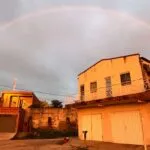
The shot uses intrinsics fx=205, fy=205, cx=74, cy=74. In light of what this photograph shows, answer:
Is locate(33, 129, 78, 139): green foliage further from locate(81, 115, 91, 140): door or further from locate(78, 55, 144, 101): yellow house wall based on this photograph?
locate(78, 55, 144, 101): yellow house wall

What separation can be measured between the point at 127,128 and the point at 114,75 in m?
7.05

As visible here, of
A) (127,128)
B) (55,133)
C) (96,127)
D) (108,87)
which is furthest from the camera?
(55,133)

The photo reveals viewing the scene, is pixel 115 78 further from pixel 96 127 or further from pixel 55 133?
pixel 55 133

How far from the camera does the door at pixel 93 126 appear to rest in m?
24.8

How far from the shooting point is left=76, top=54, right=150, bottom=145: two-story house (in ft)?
66.6

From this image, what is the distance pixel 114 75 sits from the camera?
25.7 metres

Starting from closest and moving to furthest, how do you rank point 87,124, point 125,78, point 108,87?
point 125,78
point 108,87
point 87,124

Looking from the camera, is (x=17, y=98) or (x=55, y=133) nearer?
(x=55, y=133)

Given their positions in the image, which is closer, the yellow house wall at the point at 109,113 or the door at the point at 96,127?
the yellow house wall at the point at 109,113

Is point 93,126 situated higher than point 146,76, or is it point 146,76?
point 146,76

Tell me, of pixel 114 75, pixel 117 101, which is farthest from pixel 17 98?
pixel 117 101

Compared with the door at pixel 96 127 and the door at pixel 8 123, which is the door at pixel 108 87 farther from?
the door at pixel 8 123

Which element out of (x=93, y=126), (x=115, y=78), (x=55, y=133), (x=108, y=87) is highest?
(x=115, y=78)

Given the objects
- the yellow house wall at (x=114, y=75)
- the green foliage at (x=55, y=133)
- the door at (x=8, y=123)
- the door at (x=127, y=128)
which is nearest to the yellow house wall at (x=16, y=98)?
the green foliage at (x=55, y=133)
